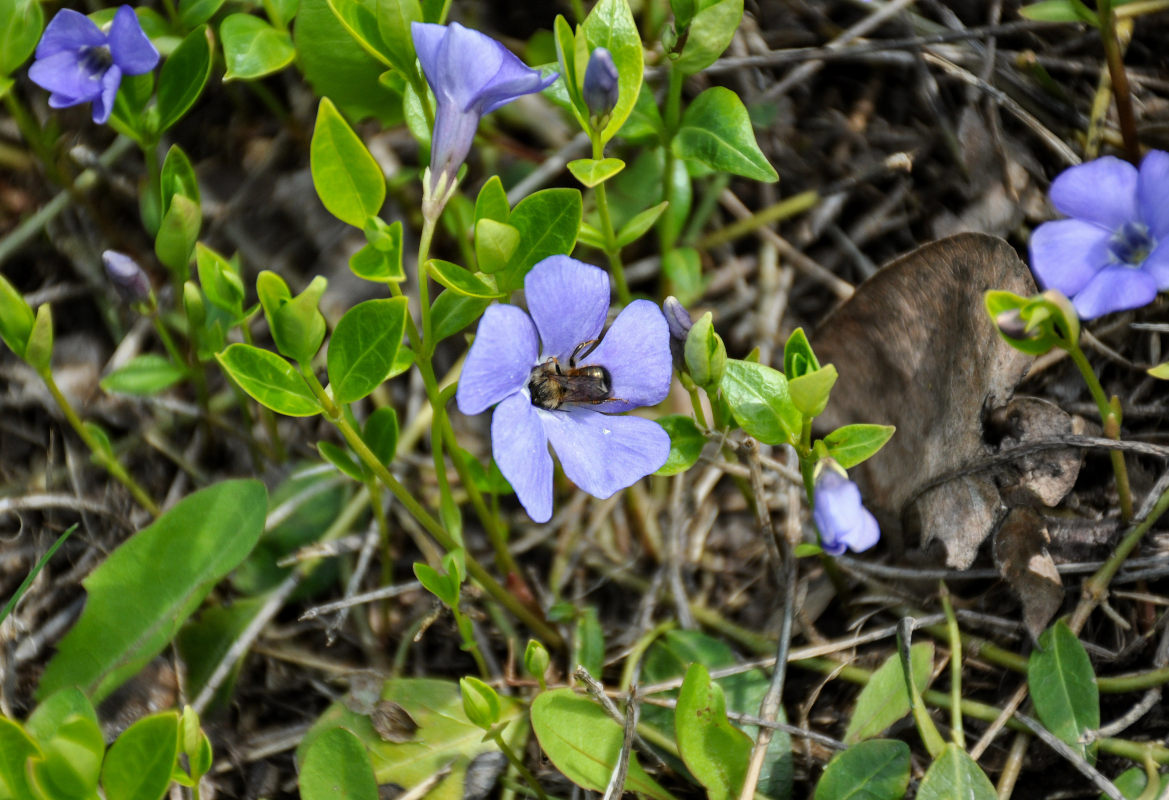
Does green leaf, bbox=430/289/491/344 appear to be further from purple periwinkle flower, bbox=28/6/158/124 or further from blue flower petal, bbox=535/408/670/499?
purple periwinkle flower, bbox=28/6/158/124

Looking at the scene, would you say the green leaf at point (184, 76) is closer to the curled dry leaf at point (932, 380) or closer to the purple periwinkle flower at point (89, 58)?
the purple periwinkle flower at point (89, 58)

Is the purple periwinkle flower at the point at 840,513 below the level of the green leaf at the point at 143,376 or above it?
above

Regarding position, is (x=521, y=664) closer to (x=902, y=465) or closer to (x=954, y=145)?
(x=902, y=465)

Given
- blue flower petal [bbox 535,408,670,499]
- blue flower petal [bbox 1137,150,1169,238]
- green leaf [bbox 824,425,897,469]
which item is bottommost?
green leaf [bbox 824,425,897,469]

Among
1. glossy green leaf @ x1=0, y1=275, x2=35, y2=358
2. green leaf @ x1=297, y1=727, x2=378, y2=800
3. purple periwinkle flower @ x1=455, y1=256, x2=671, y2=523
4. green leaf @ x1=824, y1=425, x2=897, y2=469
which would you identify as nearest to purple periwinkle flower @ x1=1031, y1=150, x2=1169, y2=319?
green leaf @ x1=824, y1=425, x2=897, y2=469

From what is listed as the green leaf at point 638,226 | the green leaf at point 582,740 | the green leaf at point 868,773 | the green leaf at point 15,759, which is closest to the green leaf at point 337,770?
the green leaf at point 582,740

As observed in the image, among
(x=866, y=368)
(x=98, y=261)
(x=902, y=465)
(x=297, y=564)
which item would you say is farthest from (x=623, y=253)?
(x=98, y=261)

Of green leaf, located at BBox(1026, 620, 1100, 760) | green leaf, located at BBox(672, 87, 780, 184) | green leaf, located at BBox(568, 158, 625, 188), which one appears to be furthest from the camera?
green leaf, located at BBox(672, 87, 780, 184)
